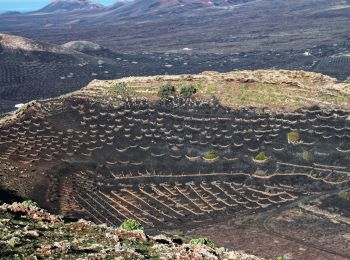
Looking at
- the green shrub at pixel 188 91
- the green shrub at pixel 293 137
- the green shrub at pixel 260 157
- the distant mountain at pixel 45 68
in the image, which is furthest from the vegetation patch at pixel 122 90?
the distant mountain at pixel 45 68

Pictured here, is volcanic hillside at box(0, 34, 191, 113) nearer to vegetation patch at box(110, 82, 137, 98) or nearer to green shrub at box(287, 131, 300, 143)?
vegetation patch at box(110, 82, 137, 98)

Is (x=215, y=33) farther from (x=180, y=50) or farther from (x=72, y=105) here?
(x=72, y=105)

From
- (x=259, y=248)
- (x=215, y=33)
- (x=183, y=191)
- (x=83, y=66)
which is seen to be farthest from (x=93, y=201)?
(x=215, y=33)

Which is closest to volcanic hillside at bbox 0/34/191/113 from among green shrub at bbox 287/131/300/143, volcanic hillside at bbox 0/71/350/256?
volcanic hillside at bbox 0/71/350/256

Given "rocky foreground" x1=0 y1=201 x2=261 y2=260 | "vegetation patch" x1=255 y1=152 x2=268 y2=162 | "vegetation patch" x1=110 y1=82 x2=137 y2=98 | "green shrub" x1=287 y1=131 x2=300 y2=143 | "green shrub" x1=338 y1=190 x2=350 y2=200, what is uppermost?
"vegetation patch" x1=110 y1=82 x2=137 y2=98

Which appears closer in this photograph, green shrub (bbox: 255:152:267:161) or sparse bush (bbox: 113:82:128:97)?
green shrub (bbox: 255:152:267:161)
